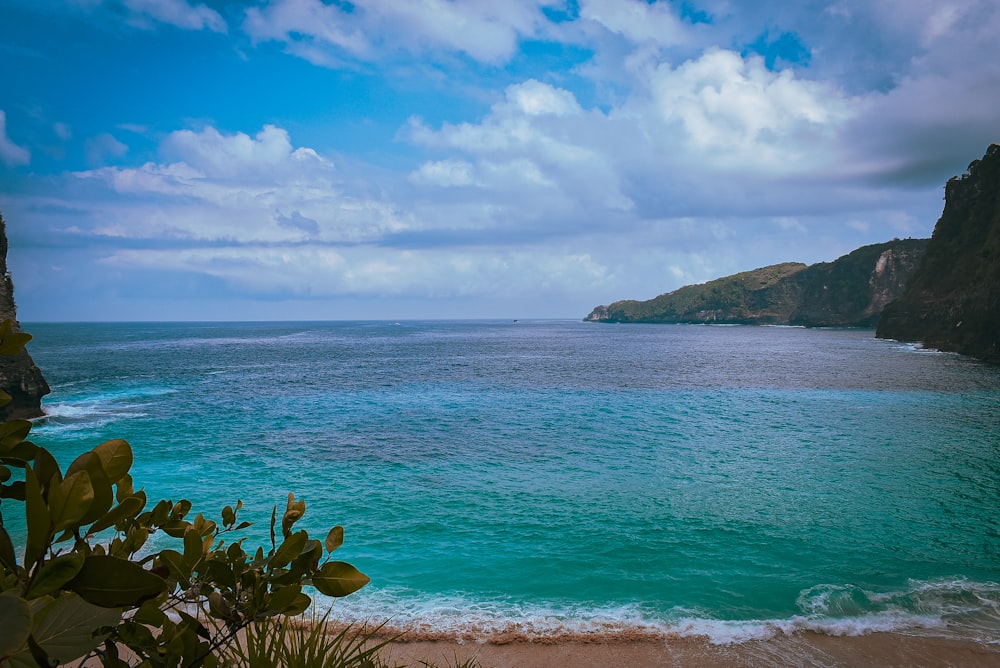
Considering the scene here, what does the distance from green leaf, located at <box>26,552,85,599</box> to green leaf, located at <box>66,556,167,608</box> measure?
0.03m

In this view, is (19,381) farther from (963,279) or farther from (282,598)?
(963,279)

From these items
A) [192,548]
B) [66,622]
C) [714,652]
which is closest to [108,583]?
[66,622]

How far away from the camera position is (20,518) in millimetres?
18875

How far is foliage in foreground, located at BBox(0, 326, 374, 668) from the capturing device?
1248mm

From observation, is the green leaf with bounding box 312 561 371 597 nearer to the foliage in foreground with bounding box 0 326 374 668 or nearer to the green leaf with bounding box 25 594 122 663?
the foliage in foreground with bounding box 0 326 374 668

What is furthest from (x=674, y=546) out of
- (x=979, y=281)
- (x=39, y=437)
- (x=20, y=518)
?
(x=979, y=281)

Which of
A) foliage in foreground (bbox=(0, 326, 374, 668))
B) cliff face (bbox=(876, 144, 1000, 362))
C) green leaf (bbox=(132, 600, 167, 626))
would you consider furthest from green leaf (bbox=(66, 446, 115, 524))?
cliff face (bbox=(876, 144, 1000, 362))

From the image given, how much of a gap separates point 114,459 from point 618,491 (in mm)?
20608

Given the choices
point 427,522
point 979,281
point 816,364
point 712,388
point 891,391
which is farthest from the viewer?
point 979,281

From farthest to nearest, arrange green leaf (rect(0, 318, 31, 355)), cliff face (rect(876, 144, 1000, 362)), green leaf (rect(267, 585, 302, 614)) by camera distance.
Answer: cliff face (rect(876, 144, 1000, 362)) → green leaf (rect(267, 585, 302, 614)) → green leaf (rect(0, 318, 31, 355))

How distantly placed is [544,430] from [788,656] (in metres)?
20.1

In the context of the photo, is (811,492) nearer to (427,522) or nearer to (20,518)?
(427,522)

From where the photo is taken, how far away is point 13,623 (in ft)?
3.43

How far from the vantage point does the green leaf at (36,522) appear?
45.6 inches
